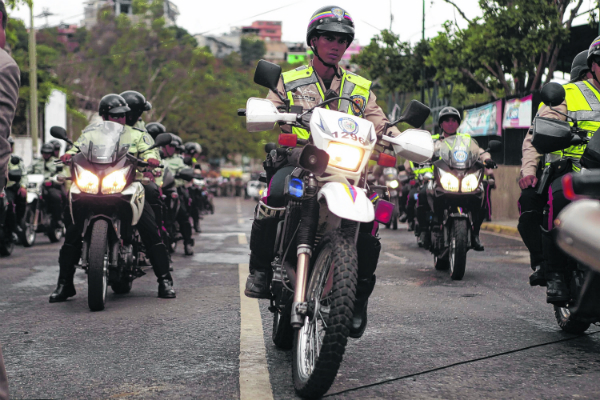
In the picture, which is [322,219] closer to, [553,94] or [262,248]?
[262,248]

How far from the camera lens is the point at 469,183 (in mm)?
8953

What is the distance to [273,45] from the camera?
16175 cm

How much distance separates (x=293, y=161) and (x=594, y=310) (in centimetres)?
176

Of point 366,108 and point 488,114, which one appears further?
point 488,114

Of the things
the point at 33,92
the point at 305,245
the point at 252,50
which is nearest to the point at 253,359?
the point at 305,245

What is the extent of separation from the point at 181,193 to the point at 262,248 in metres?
7.80

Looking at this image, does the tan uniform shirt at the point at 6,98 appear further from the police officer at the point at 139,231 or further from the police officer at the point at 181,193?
the police officer at the point at 181,193

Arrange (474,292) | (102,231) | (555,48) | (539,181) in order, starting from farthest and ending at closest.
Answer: (555,48) < (474,292) < (102,231) < (539,181)

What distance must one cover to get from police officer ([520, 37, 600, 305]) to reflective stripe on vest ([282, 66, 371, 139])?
128 centimetres

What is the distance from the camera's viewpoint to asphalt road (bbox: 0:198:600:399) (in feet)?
12.8

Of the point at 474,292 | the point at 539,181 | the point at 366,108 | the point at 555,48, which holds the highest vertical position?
the point at 555,48

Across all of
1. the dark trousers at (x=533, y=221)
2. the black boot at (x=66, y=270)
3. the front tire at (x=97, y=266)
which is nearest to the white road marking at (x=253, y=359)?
the front tire at (x=97, y=266)

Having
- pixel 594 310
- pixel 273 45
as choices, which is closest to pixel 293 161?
pixel 594 310

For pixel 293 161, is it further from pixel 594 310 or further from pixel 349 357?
pixel 594 310
